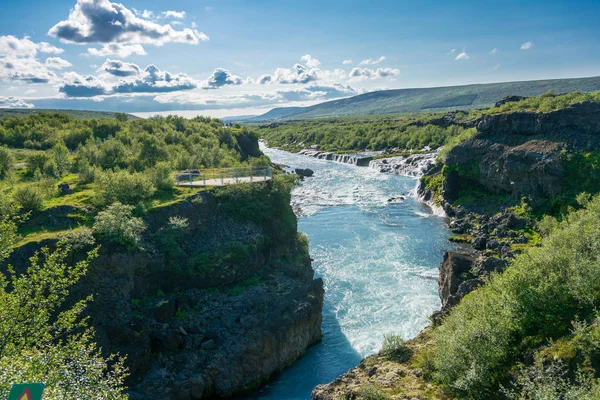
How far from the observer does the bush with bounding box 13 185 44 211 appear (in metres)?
23.4

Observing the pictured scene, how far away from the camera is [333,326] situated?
28.7 meters

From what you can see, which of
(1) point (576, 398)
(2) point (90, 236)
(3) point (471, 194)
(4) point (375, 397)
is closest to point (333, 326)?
(4) point (375, 397)

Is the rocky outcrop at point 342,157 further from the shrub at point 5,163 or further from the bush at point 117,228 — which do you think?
the bush at point 117,228

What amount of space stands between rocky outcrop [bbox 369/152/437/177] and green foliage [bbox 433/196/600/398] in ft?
201

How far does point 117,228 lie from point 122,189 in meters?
5.01

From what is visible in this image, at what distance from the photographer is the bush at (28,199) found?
76.6 ft

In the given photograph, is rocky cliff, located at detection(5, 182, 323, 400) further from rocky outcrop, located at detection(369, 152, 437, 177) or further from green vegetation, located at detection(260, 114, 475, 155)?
green vegetation, located at detection(260, 114, 475, 155)

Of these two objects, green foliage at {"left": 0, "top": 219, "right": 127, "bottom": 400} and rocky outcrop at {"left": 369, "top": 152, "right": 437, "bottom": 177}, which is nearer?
green foliage at {"left": 0, "top": 219, "right": 127, "bottom": 400}

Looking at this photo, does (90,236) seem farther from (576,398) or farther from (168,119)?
(168,119)

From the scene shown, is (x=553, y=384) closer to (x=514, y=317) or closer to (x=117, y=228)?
(x=514, y=317)

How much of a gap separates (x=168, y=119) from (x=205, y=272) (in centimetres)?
4305

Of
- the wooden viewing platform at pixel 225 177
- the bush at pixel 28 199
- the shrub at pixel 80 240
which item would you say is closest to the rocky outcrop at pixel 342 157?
the wooden viewing platform at pixel 225 177

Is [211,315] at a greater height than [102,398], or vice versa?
[102,398]

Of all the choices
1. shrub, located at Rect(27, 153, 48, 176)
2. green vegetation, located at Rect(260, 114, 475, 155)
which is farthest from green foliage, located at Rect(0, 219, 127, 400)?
green vegetation, located at Rect(260, 114, 475, 155)
